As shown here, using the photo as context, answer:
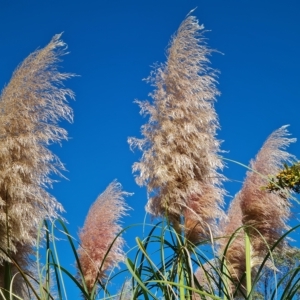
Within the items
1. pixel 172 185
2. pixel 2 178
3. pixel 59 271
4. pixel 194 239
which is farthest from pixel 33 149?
pixel 59 271

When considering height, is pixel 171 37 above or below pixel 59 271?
above

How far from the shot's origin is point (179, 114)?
5.99 m

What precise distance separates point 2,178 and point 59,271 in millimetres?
2621

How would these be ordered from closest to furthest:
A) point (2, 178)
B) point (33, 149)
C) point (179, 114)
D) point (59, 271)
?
point (59, 271), point (2, 178), point (33, 149), point (179, 114)

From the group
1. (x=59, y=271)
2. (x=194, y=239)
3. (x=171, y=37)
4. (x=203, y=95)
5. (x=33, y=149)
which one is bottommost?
(x=59, y=271)

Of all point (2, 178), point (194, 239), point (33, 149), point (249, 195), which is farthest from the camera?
point (249, 195)

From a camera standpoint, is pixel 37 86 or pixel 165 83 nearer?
pixel 37 86

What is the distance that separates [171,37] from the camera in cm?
652

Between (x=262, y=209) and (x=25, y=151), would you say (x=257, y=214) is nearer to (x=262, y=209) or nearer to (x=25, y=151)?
(x=262, y=209)

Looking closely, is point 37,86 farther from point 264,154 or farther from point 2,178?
point 264,154

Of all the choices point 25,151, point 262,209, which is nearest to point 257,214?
point 262,209

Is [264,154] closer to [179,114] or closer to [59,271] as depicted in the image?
[179,114]

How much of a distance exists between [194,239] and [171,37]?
A: 249cm

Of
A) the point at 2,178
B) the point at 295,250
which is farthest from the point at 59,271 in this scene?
the point at 295,250
